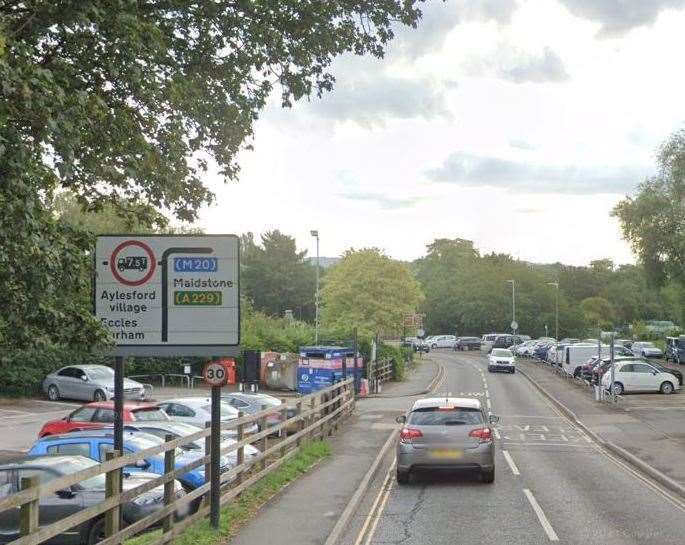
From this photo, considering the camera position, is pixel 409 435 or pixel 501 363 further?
pixel 501 363

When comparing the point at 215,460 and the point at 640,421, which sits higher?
the point at 215,460

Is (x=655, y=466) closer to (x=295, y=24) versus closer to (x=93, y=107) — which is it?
(x=295, y=24)

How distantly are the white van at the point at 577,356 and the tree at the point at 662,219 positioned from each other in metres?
7.69

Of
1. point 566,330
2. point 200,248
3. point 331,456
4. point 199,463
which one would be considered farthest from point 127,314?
point 566,330

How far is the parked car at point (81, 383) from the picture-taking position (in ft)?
123

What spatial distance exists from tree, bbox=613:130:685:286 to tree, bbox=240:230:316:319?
190 ft

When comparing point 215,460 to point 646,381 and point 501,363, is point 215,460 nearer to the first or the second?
point 646,381

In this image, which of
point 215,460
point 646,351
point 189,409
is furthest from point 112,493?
point 646,351

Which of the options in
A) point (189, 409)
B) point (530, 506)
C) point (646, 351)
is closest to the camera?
point (530, 506)

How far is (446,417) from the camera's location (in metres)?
16.0

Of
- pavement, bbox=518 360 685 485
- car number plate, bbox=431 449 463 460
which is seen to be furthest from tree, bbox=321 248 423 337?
car number plate, bbox=431 449 463 460

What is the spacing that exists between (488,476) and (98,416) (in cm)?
1057

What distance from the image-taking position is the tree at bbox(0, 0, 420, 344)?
8375 millimetres

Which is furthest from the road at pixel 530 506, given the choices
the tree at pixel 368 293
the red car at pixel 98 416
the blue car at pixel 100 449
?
the tree at pixel 368 293
